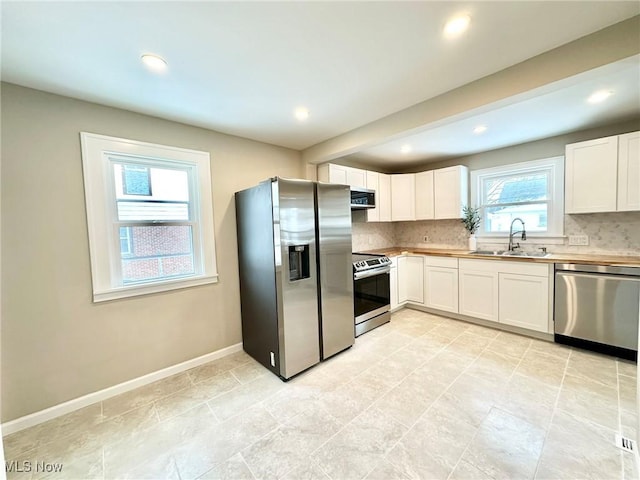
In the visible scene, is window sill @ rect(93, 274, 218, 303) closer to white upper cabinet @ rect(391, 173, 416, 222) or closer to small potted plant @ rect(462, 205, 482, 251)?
white upper cabinet @ rect(391, 173, 416, 222)

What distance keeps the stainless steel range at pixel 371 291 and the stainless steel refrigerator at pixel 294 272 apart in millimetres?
258

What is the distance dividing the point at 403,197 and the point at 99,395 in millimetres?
4503

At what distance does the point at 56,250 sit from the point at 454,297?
4357 millimetres

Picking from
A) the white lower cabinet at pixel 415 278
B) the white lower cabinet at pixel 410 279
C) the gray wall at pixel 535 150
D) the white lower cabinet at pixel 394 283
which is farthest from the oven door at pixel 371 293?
the gray wall at pixel 535 150

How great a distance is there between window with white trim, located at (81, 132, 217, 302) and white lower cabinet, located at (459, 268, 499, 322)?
3241 millimetres

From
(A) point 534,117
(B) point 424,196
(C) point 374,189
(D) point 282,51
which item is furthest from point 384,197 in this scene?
(D) point 282,51

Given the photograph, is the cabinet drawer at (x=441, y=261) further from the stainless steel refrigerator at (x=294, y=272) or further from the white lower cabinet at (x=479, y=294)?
the stainless steel refrigerator at (x=294, y=272)

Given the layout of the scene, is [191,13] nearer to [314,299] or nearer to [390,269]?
[314,299]

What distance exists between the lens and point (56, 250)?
78.7 inches

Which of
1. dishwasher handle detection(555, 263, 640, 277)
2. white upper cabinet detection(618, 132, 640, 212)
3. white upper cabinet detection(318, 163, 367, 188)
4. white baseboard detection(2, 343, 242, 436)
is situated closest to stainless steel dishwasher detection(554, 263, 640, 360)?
dishwasher handle detection(555, 263, 640, 277)

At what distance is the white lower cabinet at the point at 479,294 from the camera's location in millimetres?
3211

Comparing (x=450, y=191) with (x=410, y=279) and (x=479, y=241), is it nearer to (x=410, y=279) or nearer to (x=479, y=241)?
(x=479, y=241)

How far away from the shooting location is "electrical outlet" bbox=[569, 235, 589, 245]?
10.2 feet

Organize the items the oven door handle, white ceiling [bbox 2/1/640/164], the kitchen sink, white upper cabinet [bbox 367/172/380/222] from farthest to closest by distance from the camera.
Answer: white upper cabinet [bbox 367/172/380/222] → the kitchen sink → the oven door handle → white ceiling [bbox 2/1/640/164]
